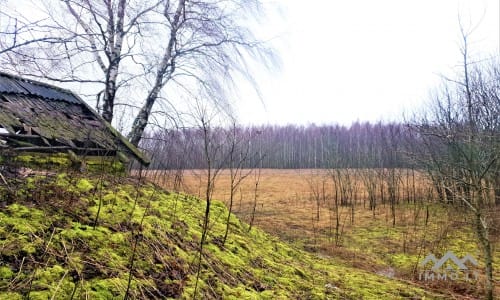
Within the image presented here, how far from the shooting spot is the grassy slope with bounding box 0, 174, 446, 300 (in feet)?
6.70

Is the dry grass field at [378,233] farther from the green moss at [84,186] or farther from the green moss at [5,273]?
the green moss at [5,273]

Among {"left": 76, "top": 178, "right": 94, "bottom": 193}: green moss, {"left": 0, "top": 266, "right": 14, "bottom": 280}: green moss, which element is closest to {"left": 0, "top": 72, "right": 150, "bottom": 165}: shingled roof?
{"left": 76, "top": 178, "right": 94, "bottom": 193}: green moss

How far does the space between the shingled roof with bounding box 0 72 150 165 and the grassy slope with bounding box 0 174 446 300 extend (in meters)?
1.05

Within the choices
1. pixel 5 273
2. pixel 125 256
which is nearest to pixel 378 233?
pixel 125 256

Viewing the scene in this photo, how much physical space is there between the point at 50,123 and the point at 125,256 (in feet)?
11.2

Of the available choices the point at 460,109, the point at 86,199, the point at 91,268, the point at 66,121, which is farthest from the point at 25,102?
the point at 460,109

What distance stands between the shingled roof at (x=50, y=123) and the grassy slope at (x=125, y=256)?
105cm

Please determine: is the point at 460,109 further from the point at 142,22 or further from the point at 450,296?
the point at 142,22

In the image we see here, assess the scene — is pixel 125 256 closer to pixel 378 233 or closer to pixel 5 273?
pixel 5 273

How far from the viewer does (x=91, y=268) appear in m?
2.23

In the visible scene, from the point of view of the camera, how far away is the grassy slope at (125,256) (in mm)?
2043

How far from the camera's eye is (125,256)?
8.41 feet

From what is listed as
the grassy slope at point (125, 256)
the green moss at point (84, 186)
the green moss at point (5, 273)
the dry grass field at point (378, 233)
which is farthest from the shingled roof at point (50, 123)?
the green moss at point (5, 273)

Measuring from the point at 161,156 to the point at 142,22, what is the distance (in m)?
3.64
